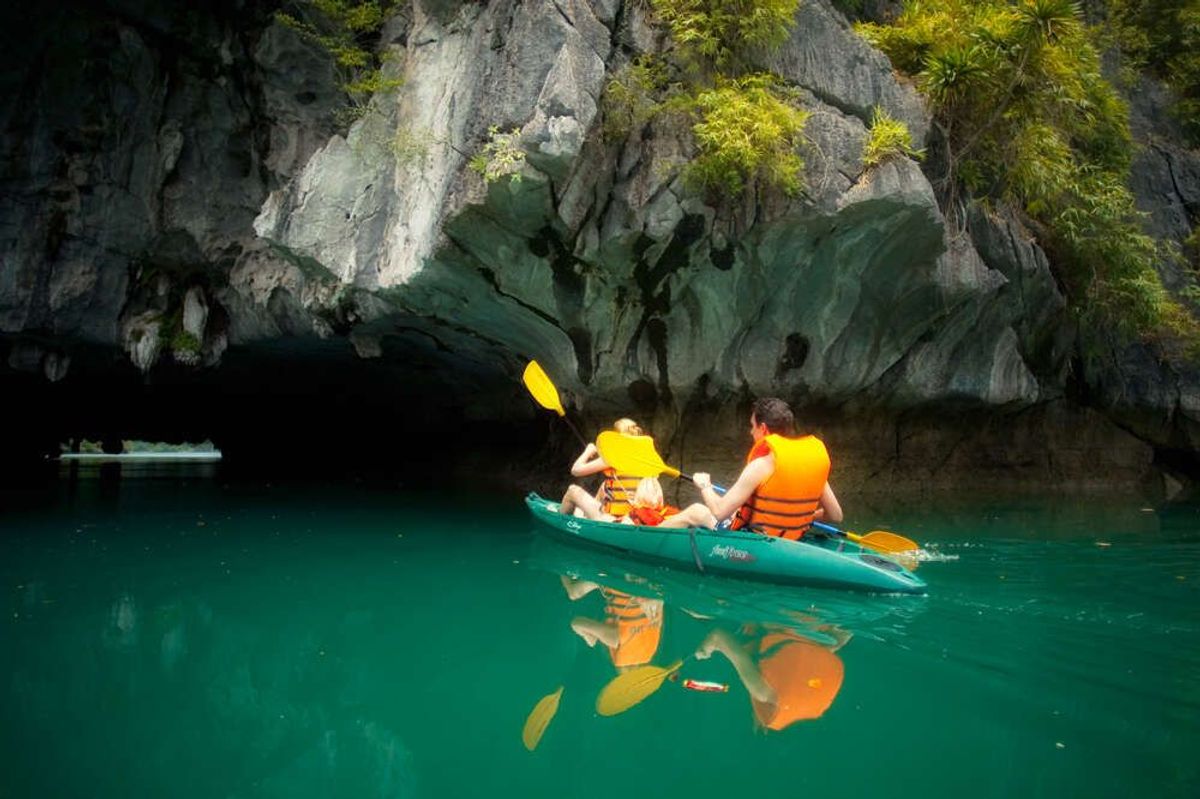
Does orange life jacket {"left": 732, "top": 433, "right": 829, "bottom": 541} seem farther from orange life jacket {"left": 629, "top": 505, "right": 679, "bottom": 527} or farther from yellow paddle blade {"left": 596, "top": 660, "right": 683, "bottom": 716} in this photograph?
yellow paddle blade {"left": 596, "top": 660, "right": 683, "bottom": 716}

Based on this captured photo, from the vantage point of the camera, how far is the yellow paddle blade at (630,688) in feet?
9.12

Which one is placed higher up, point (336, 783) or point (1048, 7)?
point (1048, 7)

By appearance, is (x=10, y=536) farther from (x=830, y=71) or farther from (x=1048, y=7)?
(x=1048, y=7)

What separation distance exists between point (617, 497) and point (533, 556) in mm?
1003

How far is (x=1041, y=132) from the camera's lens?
28.0ft

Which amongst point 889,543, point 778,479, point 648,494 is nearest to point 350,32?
point 648,494

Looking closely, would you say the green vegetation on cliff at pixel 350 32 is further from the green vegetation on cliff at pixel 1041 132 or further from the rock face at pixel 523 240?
the green vegetation on cliff at pixel 1041 132

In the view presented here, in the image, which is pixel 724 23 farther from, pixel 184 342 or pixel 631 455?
pixel 184 342

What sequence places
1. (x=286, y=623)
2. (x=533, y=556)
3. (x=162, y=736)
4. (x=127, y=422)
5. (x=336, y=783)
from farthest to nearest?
(x=127, y=422)
(x=533, y=556)
(x=286, y=623)
(x=162, y=736)
(x=336, y=783)

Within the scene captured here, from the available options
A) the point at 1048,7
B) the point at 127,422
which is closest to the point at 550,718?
the point at 1048,7

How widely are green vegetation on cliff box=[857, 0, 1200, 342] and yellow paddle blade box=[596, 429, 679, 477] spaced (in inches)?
186

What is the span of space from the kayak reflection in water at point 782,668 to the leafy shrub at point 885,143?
5.09m

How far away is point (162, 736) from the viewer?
8.46ft

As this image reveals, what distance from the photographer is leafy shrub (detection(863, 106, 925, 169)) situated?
725cm
